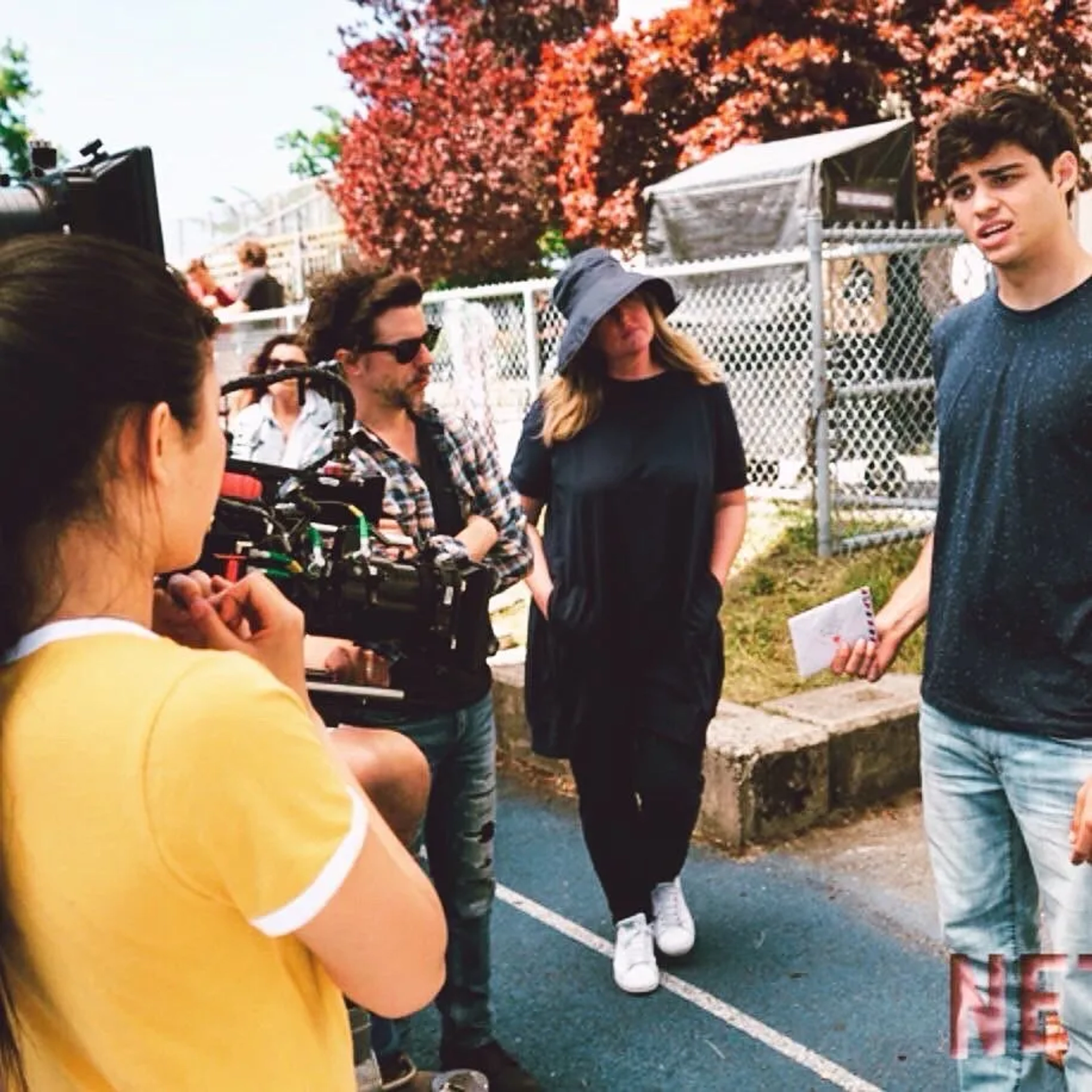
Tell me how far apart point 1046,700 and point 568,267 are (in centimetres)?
189

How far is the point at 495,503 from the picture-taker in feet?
9.72

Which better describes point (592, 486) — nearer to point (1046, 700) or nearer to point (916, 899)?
point (1046, 700)

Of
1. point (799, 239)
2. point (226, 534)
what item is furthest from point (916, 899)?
point (799, 239)

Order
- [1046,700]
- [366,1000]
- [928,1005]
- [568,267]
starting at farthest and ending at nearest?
1. [568,267]
2. [928,1005]
3. [1046,700]
4. [366,1000]

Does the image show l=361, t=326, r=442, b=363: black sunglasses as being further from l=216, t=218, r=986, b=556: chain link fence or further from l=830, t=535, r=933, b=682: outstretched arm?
l=216, t=218, r=986, b=556: chain link fence

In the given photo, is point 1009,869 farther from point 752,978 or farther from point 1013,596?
point 752,978

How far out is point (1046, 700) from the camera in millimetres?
2203

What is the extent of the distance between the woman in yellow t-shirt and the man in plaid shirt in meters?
1.44

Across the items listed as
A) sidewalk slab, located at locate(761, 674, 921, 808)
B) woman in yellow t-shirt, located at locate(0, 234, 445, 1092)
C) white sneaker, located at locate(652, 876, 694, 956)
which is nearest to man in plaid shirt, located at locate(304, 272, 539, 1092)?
white sneaker, located at locate(652, 876, 694, 956)

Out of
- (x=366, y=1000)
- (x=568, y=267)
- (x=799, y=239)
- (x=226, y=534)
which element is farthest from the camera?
(x=799, y=239)

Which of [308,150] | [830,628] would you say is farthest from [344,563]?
[308,150]

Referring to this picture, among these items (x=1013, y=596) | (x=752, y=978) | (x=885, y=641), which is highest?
(x=1013, y=596)

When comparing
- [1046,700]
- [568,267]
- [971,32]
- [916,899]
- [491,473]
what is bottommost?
[916,899]

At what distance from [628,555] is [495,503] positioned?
54 centimetres
